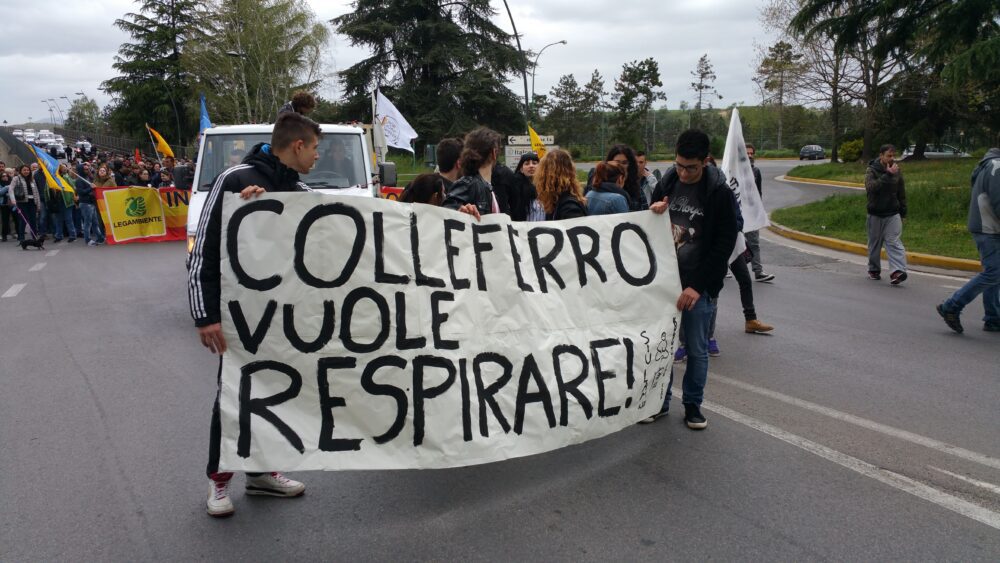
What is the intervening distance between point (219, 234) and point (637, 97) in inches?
2560

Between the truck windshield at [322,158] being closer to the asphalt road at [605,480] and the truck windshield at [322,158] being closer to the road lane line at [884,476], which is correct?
the asphalt road at [605,480]

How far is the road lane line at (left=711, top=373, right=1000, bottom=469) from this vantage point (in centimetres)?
407

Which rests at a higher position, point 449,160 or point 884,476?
point 449,160

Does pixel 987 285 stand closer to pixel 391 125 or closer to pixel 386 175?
pixel 386 175

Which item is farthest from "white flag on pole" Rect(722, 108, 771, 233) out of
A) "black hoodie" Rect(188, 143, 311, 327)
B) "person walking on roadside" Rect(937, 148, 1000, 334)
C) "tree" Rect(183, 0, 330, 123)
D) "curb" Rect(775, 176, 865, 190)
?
"tree" Rect(183, 0, 330, 123)

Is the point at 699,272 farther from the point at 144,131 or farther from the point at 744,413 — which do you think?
the point at 144,131

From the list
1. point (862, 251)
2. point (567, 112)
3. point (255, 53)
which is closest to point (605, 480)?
point (862, 251)

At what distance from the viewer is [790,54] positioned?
34.9 m

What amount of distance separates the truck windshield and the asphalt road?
2784 mm

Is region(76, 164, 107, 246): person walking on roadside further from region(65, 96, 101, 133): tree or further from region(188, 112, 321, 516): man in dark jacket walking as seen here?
region(65, 96, 101, 133): tree

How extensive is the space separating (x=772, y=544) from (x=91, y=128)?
411 ft

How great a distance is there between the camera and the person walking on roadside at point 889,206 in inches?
381

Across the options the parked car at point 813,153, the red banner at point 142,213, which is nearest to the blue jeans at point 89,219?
the red banner at point 142,213

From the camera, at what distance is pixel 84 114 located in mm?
113625
